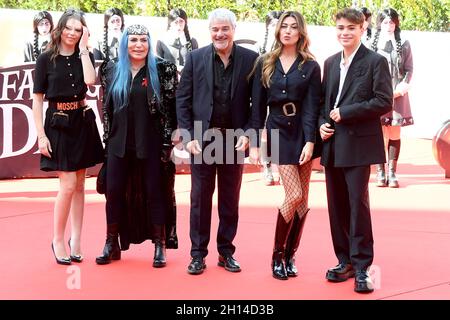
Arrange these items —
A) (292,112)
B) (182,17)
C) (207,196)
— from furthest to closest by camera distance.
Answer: (182,17), (207,196), (292,112)

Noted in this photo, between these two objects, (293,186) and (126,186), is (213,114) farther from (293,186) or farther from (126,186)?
(126,186)

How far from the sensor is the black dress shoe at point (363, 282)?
19.5ft

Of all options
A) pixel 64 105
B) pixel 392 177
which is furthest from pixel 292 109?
pixel 392 177

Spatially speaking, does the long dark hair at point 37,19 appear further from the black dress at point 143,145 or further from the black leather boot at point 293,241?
the black leather boot at point 293,241

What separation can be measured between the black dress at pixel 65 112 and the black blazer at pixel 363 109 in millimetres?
1964

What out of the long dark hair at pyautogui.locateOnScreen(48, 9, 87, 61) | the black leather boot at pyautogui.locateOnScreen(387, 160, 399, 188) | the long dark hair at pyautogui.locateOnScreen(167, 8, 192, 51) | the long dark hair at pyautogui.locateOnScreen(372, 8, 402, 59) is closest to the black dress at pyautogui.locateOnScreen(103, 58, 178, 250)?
the long dark hair at pyautogui.locateOnScreen(48, 9, 87, 61)

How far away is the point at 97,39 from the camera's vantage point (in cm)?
1226

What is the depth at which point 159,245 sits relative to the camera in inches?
271

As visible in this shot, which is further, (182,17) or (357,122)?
(182,17)

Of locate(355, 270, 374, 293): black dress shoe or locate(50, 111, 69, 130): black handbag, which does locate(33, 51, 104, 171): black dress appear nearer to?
locate(50, 111, 69, 130): black handbag

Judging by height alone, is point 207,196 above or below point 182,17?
below

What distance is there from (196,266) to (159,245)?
0.45 m

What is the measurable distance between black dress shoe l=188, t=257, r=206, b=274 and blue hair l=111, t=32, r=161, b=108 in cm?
120

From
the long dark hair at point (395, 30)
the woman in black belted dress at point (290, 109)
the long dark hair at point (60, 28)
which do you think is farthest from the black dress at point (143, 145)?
the long dark hair at point (395, 30)
